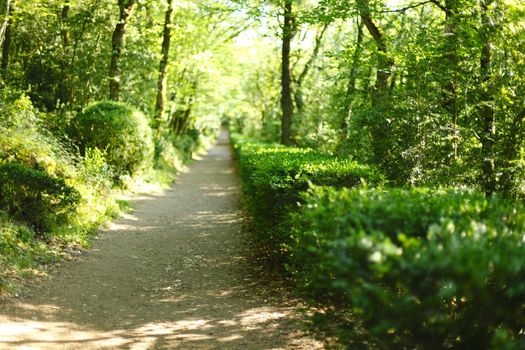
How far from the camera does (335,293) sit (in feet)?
13.5

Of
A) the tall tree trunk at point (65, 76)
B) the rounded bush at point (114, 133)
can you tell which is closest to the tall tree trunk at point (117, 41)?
the tall tree trunk at point (65, 76)

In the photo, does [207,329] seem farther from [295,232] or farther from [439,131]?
[439,131]

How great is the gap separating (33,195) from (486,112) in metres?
7.45

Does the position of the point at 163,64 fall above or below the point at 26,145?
above

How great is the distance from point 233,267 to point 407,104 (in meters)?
4.30

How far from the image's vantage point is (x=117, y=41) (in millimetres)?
14352

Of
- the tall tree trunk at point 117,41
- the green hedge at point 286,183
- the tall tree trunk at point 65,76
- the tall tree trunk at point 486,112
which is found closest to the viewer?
the green hedge at point 286,183

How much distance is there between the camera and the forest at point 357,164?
2893mm

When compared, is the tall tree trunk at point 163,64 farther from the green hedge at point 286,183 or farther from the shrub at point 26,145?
the green hedge at point 286,183

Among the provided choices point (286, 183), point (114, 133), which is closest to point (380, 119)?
point (286, 183)

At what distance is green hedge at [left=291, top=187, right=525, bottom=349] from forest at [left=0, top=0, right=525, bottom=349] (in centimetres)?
2

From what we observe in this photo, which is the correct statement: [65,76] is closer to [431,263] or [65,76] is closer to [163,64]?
[163,64]

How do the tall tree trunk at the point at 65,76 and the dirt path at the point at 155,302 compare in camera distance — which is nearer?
the dirt path at the point at 155,302

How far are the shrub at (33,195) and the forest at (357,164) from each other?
0.02 meters
